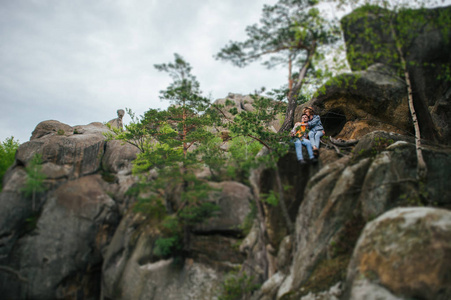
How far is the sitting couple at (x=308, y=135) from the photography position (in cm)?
1053

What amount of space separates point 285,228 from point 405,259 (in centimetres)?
442

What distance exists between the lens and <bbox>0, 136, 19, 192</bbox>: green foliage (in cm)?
1720

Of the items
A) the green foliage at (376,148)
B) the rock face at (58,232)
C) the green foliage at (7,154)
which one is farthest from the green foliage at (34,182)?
the green foliage at (376,148)

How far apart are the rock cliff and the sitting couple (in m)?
0.47

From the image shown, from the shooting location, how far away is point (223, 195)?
11.5 meters

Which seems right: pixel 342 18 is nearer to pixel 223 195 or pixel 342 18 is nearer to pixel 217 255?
pixel 223 195

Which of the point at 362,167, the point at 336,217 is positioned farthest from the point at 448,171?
the point at 336,217

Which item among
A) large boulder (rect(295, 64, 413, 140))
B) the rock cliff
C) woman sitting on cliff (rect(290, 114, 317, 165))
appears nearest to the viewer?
the rock cliff

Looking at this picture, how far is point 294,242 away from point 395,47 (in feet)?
26.9

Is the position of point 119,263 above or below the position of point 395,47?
below

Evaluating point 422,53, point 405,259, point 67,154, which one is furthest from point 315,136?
point 67,154

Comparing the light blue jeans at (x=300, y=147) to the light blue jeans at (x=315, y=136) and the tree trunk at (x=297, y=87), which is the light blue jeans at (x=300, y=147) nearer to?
the light blue jeans at (x=315, y=136)

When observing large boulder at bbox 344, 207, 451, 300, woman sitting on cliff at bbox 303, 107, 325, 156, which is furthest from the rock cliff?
woman sitting on cliff at bbox 303, 107, 325, 156

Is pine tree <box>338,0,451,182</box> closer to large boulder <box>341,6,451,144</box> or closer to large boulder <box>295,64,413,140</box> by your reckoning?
large boulder <box>341,6,451,144</box>
